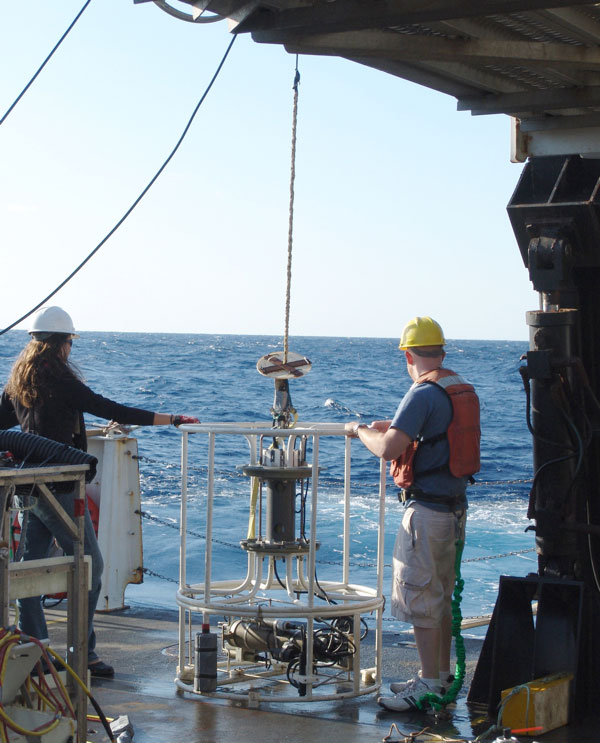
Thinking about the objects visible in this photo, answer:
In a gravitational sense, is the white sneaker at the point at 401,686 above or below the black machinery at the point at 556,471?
below

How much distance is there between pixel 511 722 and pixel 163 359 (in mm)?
61606

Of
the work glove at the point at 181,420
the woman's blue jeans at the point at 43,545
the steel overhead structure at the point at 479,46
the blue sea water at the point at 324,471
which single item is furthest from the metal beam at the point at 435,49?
the woman's blue jeans at the point at 43,545

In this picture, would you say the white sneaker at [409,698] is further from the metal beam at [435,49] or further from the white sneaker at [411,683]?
the metal beam at [435,49]

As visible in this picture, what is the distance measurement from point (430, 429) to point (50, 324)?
6.56 feet

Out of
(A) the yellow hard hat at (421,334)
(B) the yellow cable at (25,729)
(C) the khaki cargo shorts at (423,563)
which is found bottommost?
(B) the yellow cable at (25,729)

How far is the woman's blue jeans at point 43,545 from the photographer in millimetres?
5191

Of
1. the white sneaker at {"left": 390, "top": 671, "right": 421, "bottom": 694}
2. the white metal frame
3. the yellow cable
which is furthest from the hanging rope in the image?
the yellow cable

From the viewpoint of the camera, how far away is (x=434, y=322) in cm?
521

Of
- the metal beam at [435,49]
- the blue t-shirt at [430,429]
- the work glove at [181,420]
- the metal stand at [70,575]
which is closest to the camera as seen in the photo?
the metal stand at [70,575]

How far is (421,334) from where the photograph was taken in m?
5.13

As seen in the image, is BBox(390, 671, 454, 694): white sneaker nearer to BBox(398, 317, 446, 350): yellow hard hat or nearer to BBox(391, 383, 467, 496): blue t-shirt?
BBox(391, 383, 467, 496): blue t-shirt

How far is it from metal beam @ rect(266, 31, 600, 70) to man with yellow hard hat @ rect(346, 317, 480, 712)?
48.6 inches

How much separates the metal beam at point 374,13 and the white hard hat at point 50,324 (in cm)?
180

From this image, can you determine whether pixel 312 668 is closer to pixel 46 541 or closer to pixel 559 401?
pixel 46 541
